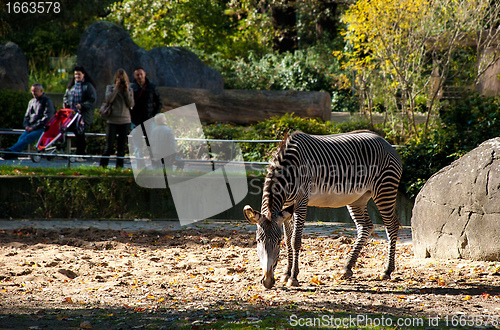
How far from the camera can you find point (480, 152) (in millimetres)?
7438

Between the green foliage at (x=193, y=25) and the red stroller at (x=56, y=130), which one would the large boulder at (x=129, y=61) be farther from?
the green foliage at (x=193, y=25)

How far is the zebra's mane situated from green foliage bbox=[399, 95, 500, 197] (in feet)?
15.9

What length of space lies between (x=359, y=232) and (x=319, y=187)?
3.36 ft

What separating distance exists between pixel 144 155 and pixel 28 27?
22.4m

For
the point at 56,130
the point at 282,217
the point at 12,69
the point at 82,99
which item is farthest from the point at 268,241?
the point at 12,69

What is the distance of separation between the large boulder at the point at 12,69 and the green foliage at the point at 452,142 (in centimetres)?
1465

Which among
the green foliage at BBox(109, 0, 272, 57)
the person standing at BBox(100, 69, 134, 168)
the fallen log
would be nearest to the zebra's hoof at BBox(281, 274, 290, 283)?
the person standing at BBox(100, 69, 134, 168)

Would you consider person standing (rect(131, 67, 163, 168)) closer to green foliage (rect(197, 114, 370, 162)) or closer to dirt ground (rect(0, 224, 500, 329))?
green foliage (rect(197, 114, 370, 162))

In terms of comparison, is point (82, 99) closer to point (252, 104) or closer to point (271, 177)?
point (252, 104)

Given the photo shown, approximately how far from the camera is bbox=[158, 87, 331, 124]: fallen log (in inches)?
616

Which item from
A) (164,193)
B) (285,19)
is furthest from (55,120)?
(285,19)

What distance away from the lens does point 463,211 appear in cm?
723

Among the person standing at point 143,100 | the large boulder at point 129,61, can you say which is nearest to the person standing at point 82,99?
the person standing at point 143,100

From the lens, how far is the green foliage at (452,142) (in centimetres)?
1050
